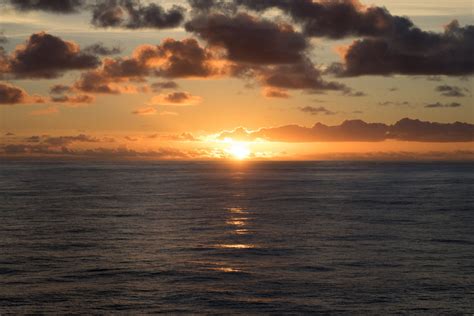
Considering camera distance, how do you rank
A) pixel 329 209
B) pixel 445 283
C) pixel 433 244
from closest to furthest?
pixel 445 283 < pixel 433 244 < pixel 329 209

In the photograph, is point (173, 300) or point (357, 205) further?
point (357, 205)

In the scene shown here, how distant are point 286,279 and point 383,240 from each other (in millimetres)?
21818

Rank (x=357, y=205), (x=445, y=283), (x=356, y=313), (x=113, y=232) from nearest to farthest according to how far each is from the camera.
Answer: (x=356, y=313)
(x=445, y=283)
(x=113, y=232)
(x=357, y=205)

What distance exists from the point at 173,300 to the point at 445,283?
20055 mm

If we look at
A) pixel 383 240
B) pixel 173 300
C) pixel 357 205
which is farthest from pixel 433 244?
pixel 357 205

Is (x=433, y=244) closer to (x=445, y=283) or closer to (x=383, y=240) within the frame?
(x=383, y=240)

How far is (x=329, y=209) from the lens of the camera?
330 feet

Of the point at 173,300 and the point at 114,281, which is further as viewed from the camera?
the point at 114,281

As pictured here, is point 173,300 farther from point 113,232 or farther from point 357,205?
point 357,205

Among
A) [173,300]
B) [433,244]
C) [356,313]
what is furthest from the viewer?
[433,244]

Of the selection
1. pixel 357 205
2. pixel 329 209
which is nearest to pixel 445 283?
pixel 329 209

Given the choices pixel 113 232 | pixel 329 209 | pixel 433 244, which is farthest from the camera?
pixel 329 209

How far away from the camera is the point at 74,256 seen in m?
56.8

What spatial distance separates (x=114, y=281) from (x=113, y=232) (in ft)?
83.6
